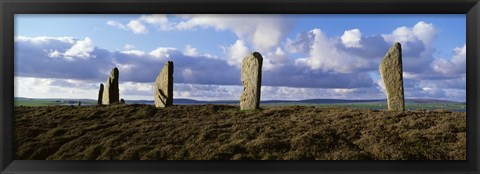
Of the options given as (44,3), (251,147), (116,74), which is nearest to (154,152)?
(251,147)

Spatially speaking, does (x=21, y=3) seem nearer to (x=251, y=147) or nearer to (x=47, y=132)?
(x=47, y=132)

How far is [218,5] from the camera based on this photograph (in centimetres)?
530

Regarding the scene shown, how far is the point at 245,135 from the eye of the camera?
23.4ft

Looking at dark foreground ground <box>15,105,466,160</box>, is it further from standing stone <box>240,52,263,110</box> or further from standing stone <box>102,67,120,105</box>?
standing stone <box>102,67,120,105</box>

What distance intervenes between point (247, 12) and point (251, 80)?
331cm

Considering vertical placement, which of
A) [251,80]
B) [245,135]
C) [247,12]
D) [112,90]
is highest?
[247,12]

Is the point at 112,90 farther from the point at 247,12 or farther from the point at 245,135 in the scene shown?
the point at 247,12

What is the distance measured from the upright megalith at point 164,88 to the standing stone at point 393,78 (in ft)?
11.8

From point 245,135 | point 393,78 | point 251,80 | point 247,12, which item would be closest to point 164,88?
point 251,80

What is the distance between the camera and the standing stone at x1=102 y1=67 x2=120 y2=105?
9789 millimetres

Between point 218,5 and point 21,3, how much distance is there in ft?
6.69

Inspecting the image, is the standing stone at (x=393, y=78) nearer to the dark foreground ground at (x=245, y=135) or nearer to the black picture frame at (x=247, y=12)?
the dark foreground ground at (x=245, y=135)

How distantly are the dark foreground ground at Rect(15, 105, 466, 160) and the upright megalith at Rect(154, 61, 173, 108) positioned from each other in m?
0.47

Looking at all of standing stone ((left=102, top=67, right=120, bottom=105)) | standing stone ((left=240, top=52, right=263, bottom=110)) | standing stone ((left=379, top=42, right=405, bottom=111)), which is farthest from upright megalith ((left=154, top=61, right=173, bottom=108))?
standing stone ((left=379, top=42, right=405, bottom=111))
